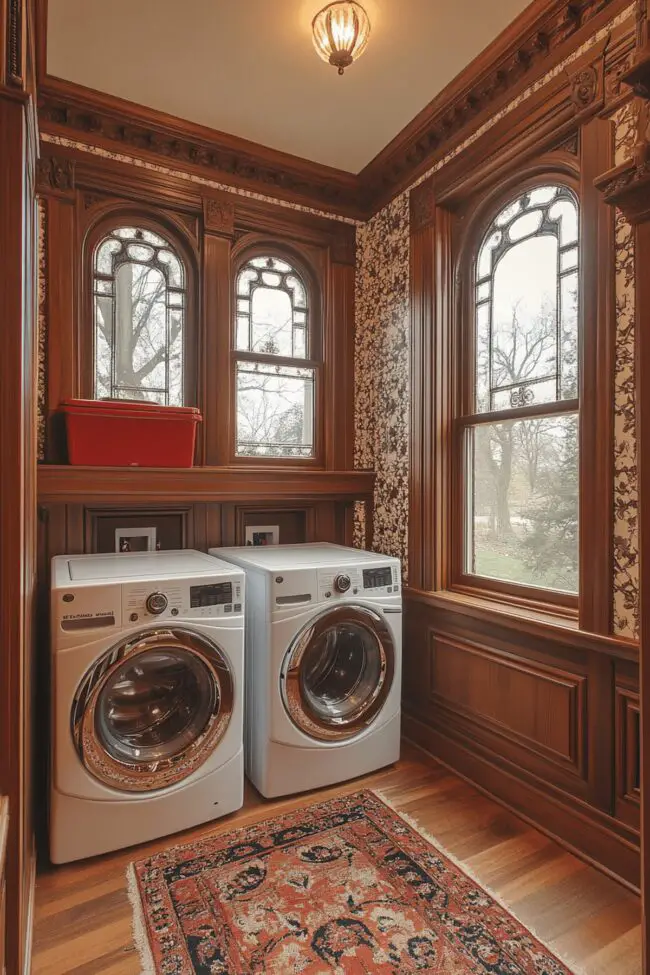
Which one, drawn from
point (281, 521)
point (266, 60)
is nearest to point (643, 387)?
point (266, 60)

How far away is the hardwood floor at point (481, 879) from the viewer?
1526 millimetres

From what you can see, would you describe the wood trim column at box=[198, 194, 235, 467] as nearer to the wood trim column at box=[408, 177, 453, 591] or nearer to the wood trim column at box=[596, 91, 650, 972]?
the wood trim column at box=[408, 177, 453, 591]

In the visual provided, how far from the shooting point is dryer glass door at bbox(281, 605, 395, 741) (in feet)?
7.32

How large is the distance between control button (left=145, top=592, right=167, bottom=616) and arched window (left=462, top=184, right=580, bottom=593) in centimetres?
143

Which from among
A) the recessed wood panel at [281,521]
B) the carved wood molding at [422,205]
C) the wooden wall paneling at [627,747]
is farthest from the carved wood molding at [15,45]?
the wooden wall paneling at [627,747]

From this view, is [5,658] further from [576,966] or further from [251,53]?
[251,53]

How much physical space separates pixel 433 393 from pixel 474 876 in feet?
6.37

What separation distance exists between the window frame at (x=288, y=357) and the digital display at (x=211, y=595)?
986 millimetres

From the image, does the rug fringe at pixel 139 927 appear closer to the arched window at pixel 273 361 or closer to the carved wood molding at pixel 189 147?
the arched window at pixel 273 361

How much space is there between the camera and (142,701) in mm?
2082

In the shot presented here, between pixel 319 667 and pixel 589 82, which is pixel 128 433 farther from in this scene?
pixel 589 82

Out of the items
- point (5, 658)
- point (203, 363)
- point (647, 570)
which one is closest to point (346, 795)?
point (5, 658)

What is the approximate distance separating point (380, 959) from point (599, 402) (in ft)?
5.96

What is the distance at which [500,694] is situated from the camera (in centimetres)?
230
